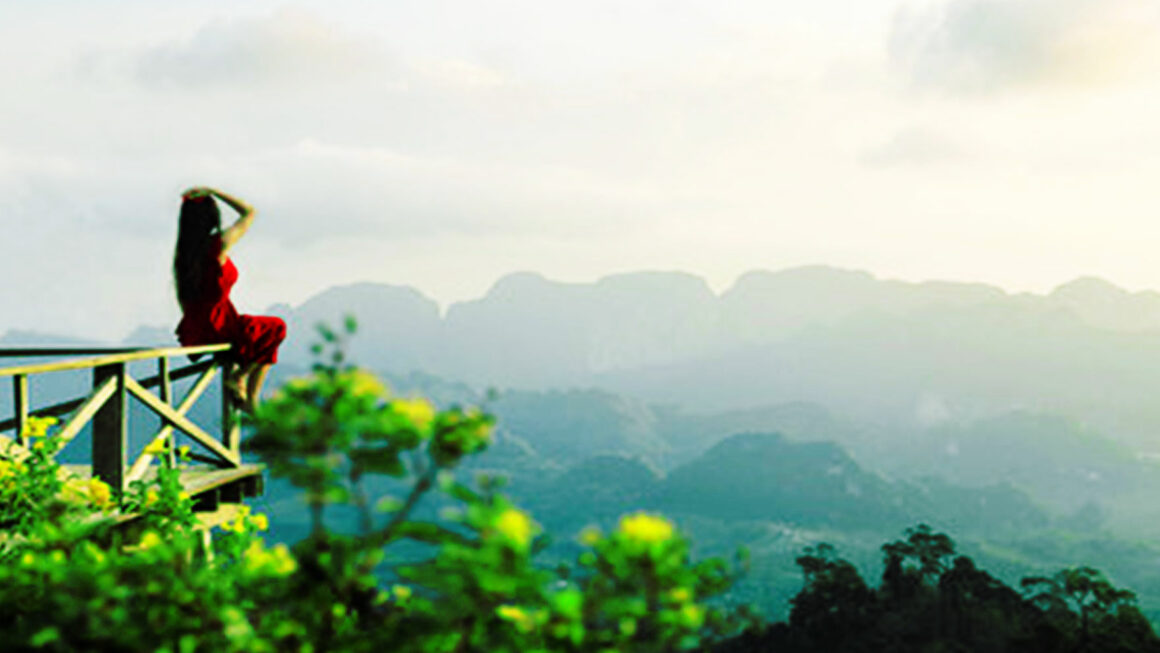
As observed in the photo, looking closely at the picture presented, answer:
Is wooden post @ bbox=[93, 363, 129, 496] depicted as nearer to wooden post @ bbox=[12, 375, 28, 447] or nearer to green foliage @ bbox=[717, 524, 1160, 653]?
wooden post @ bbox=[12, 375, 28, 447]

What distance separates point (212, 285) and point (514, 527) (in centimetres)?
698

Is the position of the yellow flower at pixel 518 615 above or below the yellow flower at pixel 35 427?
below

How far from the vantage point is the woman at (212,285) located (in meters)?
8.70

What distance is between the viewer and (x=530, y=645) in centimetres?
303

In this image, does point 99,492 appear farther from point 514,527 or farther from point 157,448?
Answer: point 514,527

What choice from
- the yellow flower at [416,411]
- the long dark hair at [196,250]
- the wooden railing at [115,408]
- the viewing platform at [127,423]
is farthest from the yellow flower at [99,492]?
the yellow flower at [416,411]

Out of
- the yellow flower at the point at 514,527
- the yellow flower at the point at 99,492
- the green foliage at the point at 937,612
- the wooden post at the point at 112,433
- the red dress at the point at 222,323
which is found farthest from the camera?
the green foliage at the point at 937,612

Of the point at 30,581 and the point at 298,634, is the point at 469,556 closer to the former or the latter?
the point at 298,634

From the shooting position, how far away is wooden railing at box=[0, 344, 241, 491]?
6652 millimetres

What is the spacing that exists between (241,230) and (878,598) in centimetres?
5097

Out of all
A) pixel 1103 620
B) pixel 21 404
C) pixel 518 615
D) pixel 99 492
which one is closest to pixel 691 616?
pixel 518 615

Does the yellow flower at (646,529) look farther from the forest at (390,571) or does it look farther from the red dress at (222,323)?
the red dress at (222,323)

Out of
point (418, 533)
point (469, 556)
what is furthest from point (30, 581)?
point (469, 556)

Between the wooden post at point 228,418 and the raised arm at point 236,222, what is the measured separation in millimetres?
921
